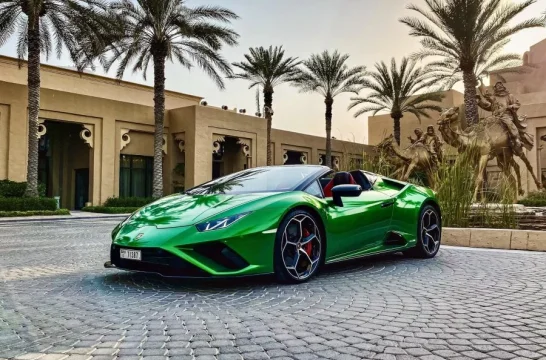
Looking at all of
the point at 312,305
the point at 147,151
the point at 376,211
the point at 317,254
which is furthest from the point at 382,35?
the point at 147,151

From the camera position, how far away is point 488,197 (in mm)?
9766

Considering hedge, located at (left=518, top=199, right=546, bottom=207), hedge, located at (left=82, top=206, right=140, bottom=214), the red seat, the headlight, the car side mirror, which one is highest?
the red seat

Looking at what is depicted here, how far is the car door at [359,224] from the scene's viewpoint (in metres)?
5.06

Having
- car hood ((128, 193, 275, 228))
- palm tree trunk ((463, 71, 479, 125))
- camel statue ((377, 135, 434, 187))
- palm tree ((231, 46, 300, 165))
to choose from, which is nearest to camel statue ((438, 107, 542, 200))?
camel statue ((377, 135, 434, 187))

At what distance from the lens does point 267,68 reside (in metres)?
30.2

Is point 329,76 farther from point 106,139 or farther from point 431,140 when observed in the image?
point 106,139

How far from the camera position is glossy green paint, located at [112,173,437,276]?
13.6ft

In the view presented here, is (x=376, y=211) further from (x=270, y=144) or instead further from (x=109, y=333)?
(x=270, y=144)

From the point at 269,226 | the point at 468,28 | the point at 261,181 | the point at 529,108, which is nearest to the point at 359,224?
the point at 261,181

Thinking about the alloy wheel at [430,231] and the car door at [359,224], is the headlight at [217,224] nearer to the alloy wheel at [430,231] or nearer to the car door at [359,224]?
the car door at [359,224]

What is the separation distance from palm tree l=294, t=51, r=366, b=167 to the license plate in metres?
28.1

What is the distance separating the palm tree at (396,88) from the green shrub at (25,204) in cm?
2091

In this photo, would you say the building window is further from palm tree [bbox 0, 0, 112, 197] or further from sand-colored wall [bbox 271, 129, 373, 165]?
sand-colored wall [bbox 271, 129, 373, 165]

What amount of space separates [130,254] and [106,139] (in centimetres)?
2409
